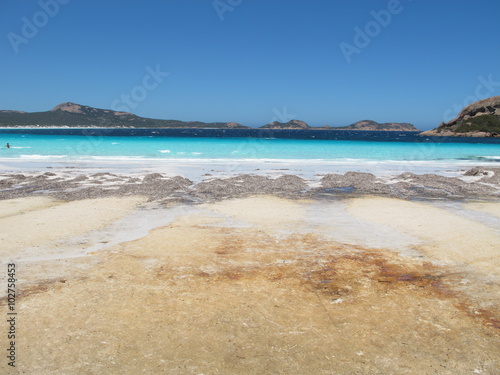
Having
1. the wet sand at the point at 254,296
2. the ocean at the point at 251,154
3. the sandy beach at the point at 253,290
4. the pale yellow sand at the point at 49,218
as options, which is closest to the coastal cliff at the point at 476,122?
the ocean at the point at 251,154

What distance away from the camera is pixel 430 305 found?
5.80 m

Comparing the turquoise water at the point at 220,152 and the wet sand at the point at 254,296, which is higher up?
the turquoise water at the point at 220,152

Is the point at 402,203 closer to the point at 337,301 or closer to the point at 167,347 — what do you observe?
the point at 337,301

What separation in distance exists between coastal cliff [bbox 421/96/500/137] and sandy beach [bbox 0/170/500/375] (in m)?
116

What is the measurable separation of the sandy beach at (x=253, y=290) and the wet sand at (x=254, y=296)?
0.02 m

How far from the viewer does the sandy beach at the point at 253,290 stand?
4461 mm

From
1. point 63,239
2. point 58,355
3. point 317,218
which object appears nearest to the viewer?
point 58,355

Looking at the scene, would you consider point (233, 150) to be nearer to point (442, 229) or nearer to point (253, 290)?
point (442, 229)

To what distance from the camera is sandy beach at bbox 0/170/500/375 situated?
14.6ft

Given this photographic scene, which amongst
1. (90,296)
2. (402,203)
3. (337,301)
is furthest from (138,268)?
(402,203)

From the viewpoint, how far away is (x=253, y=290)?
6.32 metres

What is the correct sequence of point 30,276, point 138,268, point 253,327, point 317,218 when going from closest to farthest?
1. point 253,327
2. point 30,276
3. point 138,268
4. point 317,218

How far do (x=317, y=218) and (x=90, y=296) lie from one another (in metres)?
8.16

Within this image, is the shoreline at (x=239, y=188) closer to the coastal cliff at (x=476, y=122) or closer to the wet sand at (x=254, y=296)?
the wet sand at (x=254, y=296)
